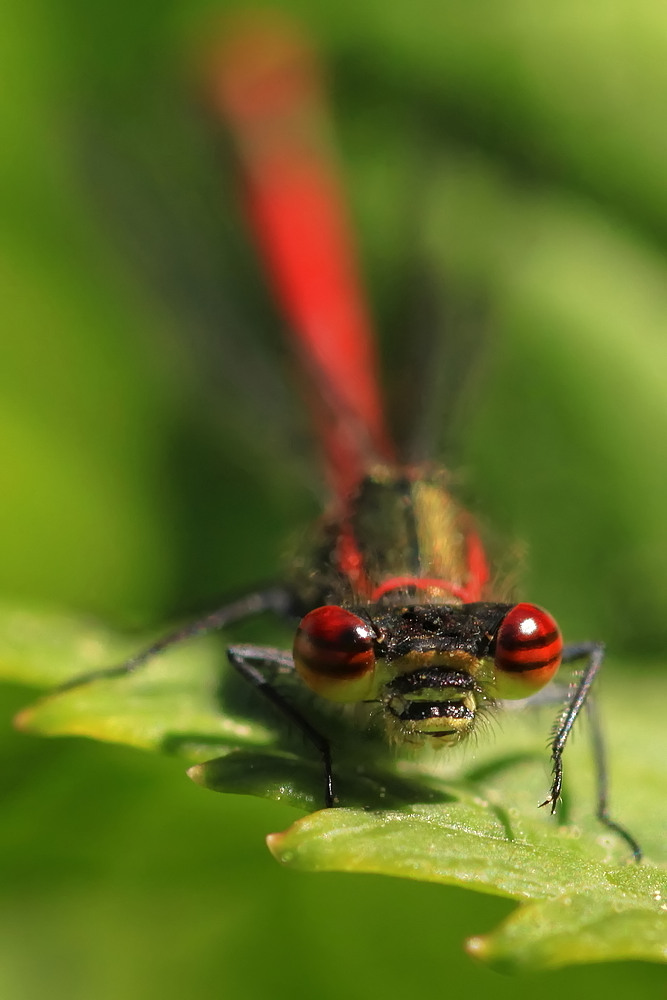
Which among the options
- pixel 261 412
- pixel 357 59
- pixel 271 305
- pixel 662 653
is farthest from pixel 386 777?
pixel 357 59

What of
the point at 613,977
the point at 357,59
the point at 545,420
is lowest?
the point at 613,977

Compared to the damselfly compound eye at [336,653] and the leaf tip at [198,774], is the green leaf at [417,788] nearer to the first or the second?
the leaf tip at [198,774]

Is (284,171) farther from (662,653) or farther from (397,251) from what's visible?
(662,653)

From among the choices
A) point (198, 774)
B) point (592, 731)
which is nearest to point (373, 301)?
point (592, 731)

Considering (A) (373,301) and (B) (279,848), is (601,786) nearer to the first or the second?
(B) (279,848)

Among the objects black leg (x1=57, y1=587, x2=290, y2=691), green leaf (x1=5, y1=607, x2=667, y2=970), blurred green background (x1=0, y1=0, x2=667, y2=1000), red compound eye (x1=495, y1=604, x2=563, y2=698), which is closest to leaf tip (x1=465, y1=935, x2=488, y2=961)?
green leaf (x1=5, y1=607, x2=667, y2=970)
